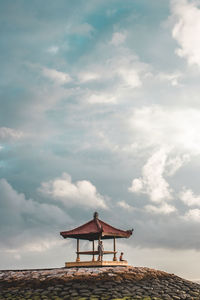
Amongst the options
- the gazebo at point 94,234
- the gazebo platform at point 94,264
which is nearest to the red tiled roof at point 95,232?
the gazebo at point 94,234

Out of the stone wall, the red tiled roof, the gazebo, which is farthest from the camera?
the red tiled roof

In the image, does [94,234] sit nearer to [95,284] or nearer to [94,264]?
[94,264]

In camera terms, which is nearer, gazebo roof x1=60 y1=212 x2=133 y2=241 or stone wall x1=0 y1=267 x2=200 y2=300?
stone wall x1=0 y1=267 x2=200 y2=300

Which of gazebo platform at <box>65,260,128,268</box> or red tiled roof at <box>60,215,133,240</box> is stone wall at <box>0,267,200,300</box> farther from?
red tiled roof at <box>60,215,133,240</box>

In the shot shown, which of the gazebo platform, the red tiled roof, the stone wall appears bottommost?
the stone wall

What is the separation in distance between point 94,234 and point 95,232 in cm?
34

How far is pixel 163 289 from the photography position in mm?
23234

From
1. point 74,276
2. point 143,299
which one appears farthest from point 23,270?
point 143,299

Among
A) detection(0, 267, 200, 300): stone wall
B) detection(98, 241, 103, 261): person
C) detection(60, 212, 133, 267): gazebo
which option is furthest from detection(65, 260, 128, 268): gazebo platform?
detection(0, 267, 200, 300): stone wall

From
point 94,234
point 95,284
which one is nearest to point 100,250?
point 94,234

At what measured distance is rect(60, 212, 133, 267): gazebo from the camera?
2816 centimetres

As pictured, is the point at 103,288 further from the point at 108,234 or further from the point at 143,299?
the point at 108,234

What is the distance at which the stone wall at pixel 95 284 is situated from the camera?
21.4 m

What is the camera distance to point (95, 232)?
94.2 feet
